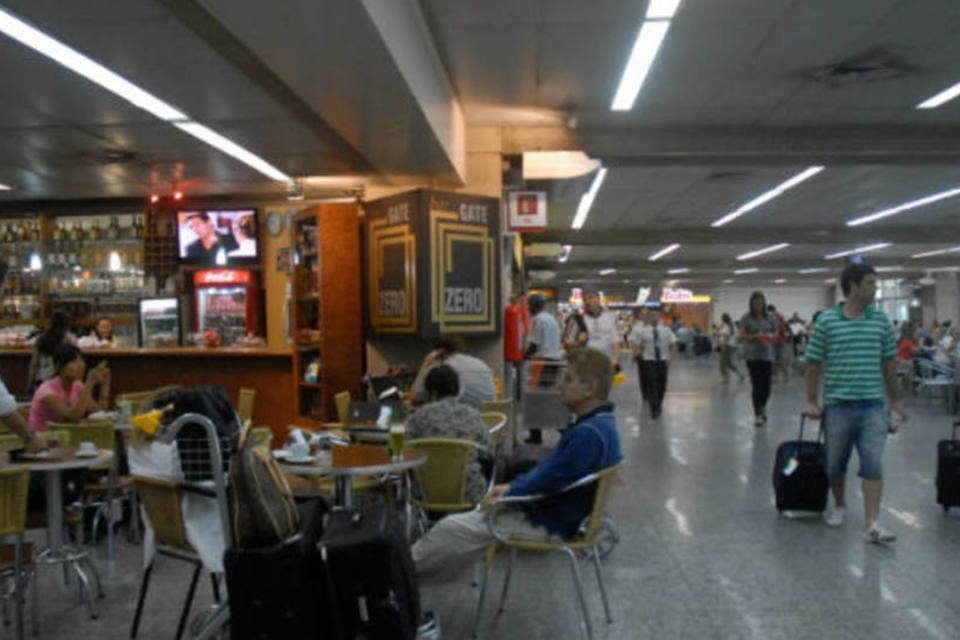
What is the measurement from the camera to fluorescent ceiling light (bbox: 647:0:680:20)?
5.58 metres

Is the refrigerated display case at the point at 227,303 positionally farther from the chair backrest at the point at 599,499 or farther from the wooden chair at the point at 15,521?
the chair backrest at the point at 599,499

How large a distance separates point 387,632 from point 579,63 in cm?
495

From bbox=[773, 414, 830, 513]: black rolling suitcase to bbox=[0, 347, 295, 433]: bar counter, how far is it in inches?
205

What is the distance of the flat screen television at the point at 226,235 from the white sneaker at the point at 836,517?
24.2 feet

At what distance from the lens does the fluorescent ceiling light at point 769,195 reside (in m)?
12.3

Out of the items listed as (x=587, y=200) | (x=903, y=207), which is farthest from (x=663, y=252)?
(x=587, y=200)

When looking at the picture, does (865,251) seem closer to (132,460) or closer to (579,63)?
(579,63)

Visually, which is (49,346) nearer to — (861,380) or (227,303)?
(227,303)

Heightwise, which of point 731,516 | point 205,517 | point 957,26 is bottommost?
point 731,516

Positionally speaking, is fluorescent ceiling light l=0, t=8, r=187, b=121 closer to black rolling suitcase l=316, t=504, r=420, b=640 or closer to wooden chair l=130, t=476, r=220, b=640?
wooden chair l=130, t=476, r=220, b=640

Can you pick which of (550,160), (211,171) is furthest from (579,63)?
(211,171)

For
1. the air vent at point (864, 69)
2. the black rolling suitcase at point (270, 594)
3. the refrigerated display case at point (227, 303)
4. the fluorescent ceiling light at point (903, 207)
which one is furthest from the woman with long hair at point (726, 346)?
the black rolling suitcase at point (270, 594)

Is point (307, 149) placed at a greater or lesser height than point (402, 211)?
greater

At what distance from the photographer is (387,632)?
10.1 feet
